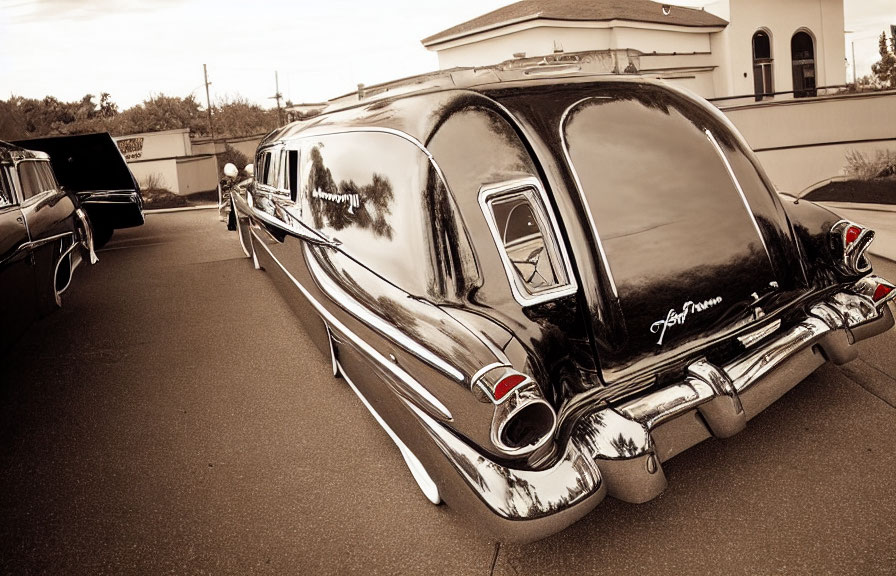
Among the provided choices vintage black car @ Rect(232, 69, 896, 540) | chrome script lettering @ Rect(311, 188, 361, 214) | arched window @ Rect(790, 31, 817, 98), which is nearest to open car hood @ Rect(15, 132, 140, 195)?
chrome script lettering @ Rect(311, 188, 361, 214)

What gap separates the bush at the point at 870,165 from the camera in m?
14.8

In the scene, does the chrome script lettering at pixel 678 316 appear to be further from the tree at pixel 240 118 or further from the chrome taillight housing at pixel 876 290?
the tree at pixel 240 118

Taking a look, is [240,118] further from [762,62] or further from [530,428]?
[530,428]

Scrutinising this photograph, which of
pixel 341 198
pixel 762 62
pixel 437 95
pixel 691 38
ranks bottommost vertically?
pixel 341 198

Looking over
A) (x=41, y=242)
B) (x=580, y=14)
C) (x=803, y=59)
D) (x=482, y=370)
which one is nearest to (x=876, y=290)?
(x=482, y=370)

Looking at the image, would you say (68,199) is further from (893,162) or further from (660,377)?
(893,162)

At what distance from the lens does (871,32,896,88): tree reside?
1656 inches

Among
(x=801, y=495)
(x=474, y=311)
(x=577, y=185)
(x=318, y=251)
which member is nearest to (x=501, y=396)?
(x=474, y=311)

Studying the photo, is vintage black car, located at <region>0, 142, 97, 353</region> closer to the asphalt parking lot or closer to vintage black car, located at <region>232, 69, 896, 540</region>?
the asphalt parking lot

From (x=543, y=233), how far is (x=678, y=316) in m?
0.65

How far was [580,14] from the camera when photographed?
89.0 ft

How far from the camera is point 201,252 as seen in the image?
9992 mm

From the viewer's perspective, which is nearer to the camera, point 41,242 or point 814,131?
point 41,242

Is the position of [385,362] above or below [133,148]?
below
